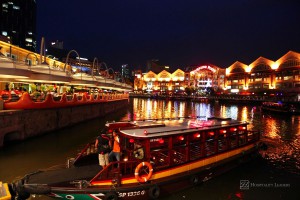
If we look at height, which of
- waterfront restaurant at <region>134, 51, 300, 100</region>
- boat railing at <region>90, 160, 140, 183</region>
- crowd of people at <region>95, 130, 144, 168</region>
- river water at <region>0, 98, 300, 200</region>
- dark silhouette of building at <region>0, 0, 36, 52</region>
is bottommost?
river water at <region>0, 98, 300, 200</region>

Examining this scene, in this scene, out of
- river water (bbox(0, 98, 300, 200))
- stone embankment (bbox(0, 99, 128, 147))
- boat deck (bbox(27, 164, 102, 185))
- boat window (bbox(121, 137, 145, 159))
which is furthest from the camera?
stone embankment (bbox(0, 99, 128, 147))

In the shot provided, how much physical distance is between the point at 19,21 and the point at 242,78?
110641mm

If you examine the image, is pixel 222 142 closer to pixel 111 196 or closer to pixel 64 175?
pixel 111 196

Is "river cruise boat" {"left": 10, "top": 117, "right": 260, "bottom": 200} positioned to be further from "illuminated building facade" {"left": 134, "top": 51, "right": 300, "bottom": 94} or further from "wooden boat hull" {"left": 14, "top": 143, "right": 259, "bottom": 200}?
"illuminated building facade" {"left": 134, "top": 51, "right": 300, "bottom": 94}

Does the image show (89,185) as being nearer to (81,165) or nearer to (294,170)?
(81,165)

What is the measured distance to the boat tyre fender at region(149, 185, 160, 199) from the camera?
9.33m

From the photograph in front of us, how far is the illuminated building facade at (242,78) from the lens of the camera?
84238 millimetres

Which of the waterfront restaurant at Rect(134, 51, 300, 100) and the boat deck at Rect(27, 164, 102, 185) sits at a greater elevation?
the waterfront restaurant at Rect(134, 51, 300, 100)

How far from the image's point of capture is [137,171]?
29.6 ft

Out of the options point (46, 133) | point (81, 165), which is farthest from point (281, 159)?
point (46, 133)

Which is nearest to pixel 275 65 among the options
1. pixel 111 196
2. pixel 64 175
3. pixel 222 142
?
pixel 222 142

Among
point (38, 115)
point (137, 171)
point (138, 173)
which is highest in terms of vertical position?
point (38, 115)

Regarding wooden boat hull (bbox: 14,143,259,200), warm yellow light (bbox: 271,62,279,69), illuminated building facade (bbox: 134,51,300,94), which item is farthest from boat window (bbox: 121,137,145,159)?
warm yellow light (bbox: 271,62,279,69)

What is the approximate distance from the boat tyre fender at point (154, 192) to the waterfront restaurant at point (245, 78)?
282ft
